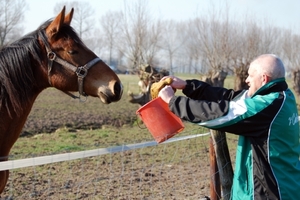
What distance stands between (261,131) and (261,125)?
0.04 m

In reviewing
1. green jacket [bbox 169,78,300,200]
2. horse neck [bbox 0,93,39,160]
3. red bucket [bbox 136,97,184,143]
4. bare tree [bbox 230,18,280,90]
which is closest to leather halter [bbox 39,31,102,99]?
horse neck [bbox 0,93,39,160]

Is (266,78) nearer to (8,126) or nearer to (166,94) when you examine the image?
(166,94)

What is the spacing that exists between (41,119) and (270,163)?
10860mm

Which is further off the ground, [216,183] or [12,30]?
[216,183]

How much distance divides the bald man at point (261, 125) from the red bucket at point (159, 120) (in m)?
0.22

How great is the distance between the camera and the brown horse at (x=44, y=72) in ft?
8.95

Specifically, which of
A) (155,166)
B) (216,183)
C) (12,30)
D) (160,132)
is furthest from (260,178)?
(12,30)

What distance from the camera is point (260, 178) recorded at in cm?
212

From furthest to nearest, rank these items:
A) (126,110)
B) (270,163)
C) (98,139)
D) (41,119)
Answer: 1. (126,110)
2. (41,119)
3. (98,139)
4. (270,163)

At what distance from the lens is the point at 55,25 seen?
281cm

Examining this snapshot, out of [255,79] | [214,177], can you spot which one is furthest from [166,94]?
[214,177]

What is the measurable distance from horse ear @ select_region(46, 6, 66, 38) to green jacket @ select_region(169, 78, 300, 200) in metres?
1.26

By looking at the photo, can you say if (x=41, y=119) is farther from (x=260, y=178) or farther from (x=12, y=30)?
(x=12, y=30)

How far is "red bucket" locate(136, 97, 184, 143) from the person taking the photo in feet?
7.92
